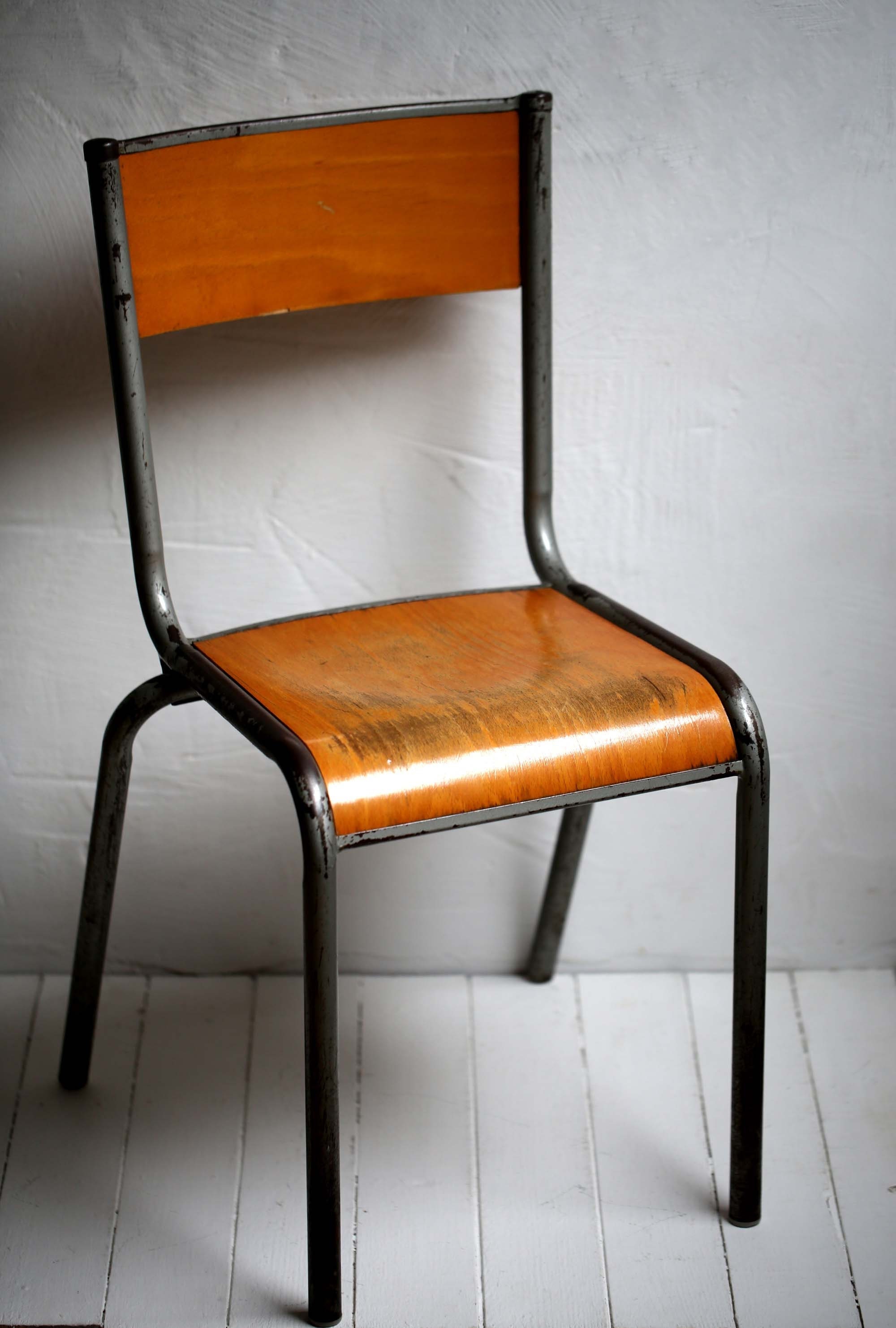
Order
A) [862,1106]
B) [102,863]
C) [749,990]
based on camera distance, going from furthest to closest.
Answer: [862,1106], [102,863], [749,990]

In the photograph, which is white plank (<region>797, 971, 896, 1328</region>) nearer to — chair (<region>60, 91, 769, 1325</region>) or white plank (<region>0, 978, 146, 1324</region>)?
chair (<region>60, 91, 769, 1325</region>)

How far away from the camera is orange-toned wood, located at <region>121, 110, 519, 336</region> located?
1.01m

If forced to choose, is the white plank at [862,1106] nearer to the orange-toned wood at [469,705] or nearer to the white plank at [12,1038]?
the orange-toned wood at [469,705]

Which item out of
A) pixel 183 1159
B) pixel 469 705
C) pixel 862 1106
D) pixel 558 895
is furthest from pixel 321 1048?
pixel 862 1106

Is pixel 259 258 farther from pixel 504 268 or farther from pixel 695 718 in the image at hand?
pixel 695 718

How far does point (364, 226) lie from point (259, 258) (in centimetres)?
9

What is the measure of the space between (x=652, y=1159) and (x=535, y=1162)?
10 cm

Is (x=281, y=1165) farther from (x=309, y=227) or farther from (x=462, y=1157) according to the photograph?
(x=309, y=227)

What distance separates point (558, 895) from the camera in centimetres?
138

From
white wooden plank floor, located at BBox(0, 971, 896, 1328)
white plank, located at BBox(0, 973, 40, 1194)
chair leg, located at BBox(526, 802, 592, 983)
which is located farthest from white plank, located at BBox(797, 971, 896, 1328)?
white plank, located at BBox(0, 973, 40, 1194)

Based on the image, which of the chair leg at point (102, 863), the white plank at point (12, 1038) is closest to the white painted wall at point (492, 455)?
the white plank at point (12, 1038)

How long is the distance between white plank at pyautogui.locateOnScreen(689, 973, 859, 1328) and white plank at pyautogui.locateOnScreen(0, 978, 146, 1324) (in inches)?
20.2

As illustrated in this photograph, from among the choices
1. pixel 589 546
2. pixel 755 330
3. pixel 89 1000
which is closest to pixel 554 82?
pixel 755 330

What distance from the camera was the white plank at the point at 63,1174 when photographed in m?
1.08
